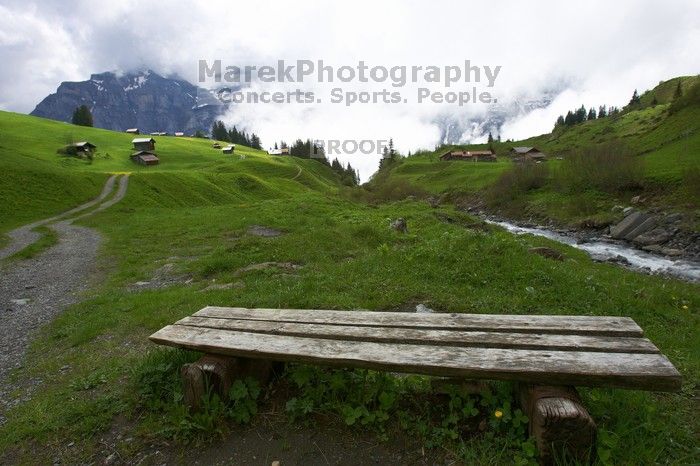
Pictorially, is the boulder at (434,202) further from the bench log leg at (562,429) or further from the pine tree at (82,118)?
the pine tree at (82,118)

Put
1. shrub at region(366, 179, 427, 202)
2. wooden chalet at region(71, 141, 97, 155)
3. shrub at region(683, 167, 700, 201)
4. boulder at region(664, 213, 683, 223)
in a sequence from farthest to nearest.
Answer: wooden chalet at region(71, 141, 97, 155) → shrub at region(366, 179, 427, 202) → shrub at region(683, 167, 700, 201) → boulder at region(664, 213, 683, 223)

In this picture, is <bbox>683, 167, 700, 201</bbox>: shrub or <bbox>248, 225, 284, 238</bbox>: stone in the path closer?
<bbox>248, 225, 284, 238</bbox>: stone in the path

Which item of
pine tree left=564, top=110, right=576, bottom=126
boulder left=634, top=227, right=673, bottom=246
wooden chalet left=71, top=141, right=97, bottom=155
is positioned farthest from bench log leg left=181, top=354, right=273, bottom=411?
pine tree left=564, top=110, right=576, bottom=126

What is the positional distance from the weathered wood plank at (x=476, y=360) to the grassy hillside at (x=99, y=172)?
103ft

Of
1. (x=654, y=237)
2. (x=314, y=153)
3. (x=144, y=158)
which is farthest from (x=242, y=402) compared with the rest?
(x=314, y=153)

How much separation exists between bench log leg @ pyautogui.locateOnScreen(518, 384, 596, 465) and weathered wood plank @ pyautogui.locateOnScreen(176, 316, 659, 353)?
0.51m

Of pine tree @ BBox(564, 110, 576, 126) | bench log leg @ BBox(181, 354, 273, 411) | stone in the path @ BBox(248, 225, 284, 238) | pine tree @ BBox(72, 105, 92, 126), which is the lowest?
bench log leg @ BBox(181, 354, 273, 411)

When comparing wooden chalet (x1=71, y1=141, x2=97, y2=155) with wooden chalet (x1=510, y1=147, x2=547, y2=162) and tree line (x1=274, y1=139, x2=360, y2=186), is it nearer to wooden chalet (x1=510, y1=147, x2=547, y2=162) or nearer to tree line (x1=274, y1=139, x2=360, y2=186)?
tree line (x1=274, y1=139, x2=360, y2=186)

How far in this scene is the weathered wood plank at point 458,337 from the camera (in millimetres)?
3377

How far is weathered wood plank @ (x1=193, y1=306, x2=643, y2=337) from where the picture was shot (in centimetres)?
378

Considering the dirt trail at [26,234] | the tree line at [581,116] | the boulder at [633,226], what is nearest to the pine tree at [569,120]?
the tree line at [581,116]

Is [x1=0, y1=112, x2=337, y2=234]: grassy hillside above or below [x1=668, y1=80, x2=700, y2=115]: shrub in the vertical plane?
below

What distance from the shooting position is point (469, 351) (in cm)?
341

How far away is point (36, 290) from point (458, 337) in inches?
564
